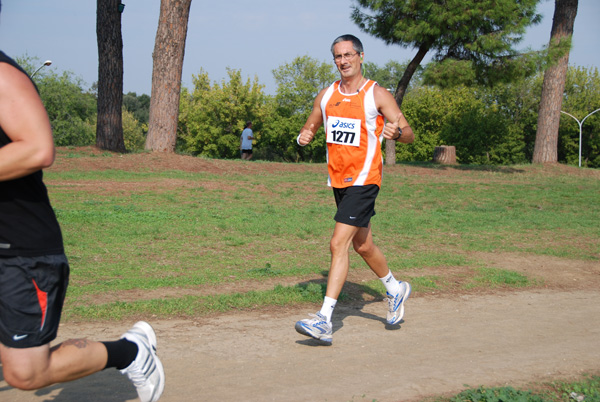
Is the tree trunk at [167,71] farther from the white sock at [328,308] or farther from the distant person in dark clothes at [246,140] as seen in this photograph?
the white sock at [328,308]

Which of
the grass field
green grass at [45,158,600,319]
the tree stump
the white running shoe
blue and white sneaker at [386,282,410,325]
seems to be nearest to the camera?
the white running shoe

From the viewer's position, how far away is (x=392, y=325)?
5.30 meters

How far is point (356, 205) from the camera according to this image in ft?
16.4

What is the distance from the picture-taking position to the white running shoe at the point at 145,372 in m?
3.07

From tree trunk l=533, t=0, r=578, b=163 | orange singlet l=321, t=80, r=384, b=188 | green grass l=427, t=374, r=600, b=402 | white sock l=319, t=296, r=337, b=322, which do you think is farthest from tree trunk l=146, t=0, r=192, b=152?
green grass l=427, t=374, r=600, b=402

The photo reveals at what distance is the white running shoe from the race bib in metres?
2.53

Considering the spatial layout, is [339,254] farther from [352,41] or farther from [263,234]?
[263,234]

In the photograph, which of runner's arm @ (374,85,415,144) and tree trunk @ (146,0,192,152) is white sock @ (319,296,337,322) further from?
tree trunk @ (146,0,192,152)

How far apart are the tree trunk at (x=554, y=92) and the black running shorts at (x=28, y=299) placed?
2246 centimetres

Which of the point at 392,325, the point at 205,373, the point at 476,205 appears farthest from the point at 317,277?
the point at 476,205

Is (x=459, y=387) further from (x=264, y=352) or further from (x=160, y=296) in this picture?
(x=160, y=296)

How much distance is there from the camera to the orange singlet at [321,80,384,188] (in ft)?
16.5

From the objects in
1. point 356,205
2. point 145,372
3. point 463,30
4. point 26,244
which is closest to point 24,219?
point 26,244

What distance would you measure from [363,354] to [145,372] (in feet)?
6.52
